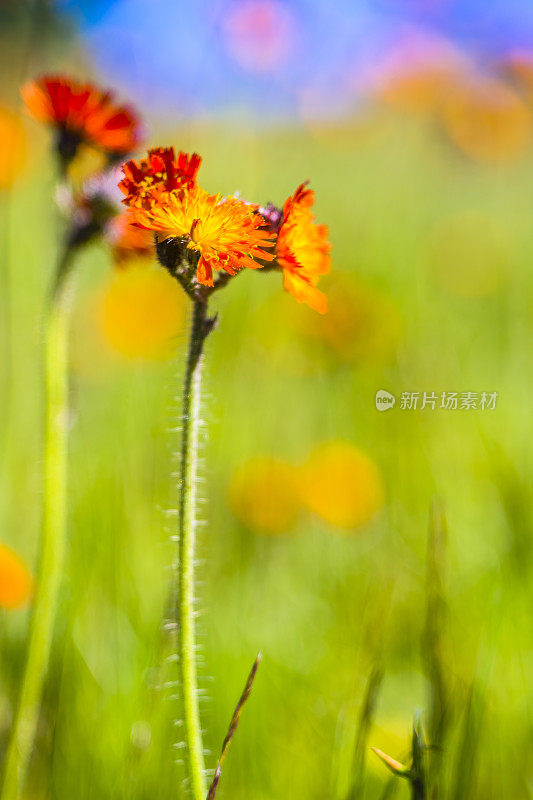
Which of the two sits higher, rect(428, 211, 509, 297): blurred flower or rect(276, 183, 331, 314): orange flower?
rect(428, 211, 509, 297): blurred flower

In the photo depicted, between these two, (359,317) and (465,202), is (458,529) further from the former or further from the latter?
(465,202)

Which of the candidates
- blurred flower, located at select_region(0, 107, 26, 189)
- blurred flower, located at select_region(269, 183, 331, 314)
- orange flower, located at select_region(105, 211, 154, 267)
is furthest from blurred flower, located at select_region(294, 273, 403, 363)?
blurred flower, located at select_region(269, 183, 331, 314)

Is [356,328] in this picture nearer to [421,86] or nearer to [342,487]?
[342,487]

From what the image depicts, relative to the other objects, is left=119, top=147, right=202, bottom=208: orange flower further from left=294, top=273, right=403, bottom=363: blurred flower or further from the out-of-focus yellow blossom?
the out-of-focus yellow blossom

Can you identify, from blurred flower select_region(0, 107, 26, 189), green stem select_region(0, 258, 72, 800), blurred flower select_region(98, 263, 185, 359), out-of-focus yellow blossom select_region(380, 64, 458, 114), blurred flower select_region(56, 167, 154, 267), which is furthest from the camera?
out-of-focus yellow blossom select_region(380, 64, 458, 114)

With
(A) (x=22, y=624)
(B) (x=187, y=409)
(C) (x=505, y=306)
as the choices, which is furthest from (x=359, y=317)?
(B) (x=187, y=409)

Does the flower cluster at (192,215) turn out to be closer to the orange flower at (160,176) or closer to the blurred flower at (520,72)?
the orange flower at (160,176)

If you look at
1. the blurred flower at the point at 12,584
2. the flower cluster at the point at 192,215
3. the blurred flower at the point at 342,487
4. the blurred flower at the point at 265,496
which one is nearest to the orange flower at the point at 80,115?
the flower cluster at the point at 192,215
